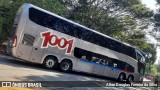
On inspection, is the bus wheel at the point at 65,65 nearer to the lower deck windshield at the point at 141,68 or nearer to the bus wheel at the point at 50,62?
the bus wheel at the point at 50,62

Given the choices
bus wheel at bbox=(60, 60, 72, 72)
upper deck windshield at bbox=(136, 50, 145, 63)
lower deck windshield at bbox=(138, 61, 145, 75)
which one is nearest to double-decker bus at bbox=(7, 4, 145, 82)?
bus wheel at bbox=(60, 60, 72, 72)

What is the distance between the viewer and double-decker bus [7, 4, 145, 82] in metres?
14.5

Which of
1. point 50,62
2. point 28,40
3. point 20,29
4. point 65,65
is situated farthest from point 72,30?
point 20,29

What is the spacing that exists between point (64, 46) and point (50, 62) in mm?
1330

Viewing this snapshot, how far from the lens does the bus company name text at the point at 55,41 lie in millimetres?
15242

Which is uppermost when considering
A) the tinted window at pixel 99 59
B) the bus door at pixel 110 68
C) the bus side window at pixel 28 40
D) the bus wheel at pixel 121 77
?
the bus side window at pixel 28 40

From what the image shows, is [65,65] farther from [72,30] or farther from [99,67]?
[99,67]

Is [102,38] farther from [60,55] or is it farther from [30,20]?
[30,20]

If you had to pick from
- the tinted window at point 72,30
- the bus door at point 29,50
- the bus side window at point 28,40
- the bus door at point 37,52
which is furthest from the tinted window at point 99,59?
the bus side window at point 28,40

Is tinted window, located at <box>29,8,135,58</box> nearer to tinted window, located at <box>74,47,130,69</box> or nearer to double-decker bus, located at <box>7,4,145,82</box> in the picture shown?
double-decker bus, located at <box>7,4,145,82</box>

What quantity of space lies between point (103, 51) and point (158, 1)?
8034mm

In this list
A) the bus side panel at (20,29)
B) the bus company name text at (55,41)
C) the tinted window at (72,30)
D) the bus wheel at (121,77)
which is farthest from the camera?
the bus wheel at (121,77)

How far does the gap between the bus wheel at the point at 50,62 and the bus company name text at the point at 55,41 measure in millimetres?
841

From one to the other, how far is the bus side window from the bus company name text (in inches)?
27.0
